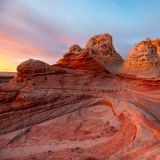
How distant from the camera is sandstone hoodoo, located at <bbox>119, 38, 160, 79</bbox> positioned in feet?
34.1

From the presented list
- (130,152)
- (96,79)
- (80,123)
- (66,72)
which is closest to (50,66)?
(66,72)

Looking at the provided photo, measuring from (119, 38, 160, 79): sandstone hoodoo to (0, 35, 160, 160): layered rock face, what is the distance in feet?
2.34

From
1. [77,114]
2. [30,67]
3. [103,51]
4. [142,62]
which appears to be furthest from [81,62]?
[142,62]

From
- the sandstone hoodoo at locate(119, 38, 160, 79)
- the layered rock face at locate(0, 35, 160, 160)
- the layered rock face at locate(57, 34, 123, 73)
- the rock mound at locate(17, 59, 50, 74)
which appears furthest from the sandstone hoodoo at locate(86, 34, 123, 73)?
the rock mound at locate(17, 59, 50, 74)

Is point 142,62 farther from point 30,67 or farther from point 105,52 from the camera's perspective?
point 30,67

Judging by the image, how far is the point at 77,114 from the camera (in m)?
8.15

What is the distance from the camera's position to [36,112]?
25.7ft

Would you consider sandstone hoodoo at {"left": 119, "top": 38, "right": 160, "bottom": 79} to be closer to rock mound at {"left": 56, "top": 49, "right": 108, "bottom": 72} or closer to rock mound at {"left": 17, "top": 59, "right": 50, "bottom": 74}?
rock mound at {"left": 56, "top": 49, "right": 108, "bottom": 72}

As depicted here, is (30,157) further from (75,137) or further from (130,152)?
(130,152)

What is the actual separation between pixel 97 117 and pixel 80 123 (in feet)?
2.16

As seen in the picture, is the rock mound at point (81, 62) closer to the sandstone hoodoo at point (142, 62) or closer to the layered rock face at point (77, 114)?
the layered rock face at point (77, 114)

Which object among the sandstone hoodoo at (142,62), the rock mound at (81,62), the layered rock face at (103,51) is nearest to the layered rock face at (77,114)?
the rock mound at (81,62)

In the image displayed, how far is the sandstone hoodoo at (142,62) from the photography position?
34.1ft

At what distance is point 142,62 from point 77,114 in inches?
167
